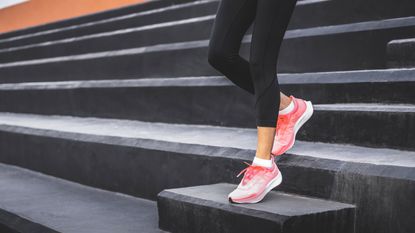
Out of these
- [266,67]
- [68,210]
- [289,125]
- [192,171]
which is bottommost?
[68,210]

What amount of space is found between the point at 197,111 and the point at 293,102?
108 cm

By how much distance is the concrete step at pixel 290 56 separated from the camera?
9.53ft

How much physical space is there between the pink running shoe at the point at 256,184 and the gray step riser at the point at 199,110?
0.43m

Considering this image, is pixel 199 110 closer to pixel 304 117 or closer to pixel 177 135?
pixel 177 135

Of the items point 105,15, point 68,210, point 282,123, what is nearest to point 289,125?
point 282,123

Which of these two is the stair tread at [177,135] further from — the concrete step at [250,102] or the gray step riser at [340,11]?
the gray step riser at [340,11]

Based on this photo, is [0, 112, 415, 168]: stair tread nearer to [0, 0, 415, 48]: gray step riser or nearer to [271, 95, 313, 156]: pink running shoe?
[271, 95, 313, 156]: pink running shoe

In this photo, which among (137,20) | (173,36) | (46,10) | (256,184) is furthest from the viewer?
(46,10)

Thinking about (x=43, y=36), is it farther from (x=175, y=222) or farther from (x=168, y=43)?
(x=175, y=222)

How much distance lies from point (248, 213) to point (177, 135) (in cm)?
119

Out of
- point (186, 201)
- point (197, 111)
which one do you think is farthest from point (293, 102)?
point (197, 111)

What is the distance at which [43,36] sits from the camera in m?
→ 7.23

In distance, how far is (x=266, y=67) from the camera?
211 centimetres

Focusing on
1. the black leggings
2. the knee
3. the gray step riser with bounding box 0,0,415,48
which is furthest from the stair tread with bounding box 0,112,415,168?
the gray step riser with bounding box 0,0,415,48
